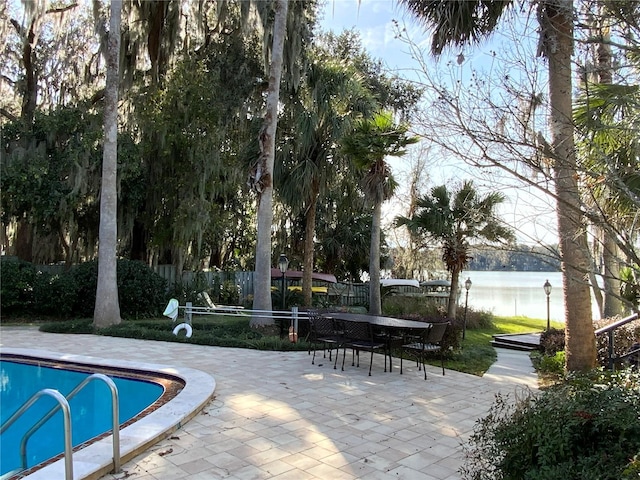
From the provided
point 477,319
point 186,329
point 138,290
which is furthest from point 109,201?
point 477,319

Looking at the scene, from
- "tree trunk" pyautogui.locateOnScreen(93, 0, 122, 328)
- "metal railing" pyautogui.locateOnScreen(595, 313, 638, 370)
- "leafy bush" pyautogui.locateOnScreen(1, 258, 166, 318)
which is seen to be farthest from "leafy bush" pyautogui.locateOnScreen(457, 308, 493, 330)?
"tree trunk" pyautogui.locateOnScreen(93, 0, 122, 328)

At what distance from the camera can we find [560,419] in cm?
280

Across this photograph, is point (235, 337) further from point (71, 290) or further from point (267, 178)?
point (71, 290)

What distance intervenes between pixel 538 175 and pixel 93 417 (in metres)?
5.57

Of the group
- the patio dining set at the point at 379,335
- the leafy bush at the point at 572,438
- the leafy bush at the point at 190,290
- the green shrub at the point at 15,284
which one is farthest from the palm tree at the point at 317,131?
the leafy bush at the point at 572,438

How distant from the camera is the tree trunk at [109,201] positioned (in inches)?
486

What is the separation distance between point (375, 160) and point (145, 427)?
8.67m

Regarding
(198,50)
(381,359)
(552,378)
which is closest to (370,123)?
(381,359)

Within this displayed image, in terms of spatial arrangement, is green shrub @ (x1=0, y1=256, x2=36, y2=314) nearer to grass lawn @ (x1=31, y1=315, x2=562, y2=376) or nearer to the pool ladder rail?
grass lawn @ (x1=31, y1=315, x2=562, y2=376)

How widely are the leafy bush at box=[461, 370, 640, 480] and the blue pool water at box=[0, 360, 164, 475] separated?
162 inches

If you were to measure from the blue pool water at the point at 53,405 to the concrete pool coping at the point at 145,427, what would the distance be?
420 millimetres

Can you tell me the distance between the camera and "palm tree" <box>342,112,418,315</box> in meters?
11.3

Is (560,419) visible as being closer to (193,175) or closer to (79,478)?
(79,478)

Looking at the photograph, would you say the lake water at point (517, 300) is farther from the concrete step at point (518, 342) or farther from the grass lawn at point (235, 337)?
the grass lawn at point (235, 337)
